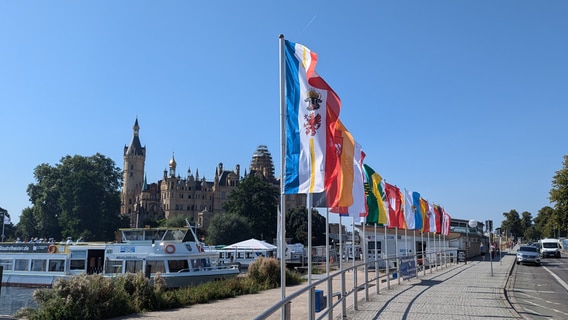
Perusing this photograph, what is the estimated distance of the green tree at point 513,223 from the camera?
138125mm

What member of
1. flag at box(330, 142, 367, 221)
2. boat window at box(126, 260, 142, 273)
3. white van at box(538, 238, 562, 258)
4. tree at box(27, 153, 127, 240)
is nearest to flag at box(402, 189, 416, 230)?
flag at box(330, 142, 367, 221)

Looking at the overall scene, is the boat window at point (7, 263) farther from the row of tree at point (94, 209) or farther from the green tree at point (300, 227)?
the green tree at point (300, 227)

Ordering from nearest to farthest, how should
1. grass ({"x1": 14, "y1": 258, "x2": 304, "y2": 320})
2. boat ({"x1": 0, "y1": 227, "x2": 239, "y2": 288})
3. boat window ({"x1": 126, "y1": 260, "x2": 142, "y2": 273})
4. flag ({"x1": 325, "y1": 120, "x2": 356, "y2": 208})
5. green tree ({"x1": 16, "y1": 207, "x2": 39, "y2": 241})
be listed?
flag ({"x1": 325, "y1": 120, "x2": 356, "y2": 208})
grass ({"x1": 14, "y1": 258, "x2": 304, "y2": 320})
boat ({"x1": 0, "y1": 227, "x2": 239, "y2": 288})
boat window ({"x1": 126, "y1": 260, "x2": 142, "y2": 273})
green tree ({"x1": 16, "y1": 207, "x2": 39, "y2": 241})

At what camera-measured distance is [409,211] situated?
25.3 meters

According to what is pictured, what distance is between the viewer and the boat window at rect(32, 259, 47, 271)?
3328cm

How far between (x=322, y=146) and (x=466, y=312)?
644cm

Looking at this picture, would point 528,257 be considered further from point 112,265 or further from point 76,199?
point 76,199

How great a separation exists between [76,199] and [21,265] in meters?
59.4

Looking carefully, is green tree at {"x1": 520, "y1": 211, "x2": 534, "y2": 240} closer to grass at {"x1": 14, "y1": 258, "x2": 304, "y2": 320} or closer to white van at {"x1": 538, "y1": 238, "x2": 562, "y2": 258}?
white van at {"x1": 538, "y1": 238, "x2": 562, "y2": 258}

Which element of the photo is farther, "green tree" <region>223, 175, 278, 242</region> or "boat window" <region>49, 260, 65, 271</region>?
"green tree" <region>223, 175, 278, 242</region>

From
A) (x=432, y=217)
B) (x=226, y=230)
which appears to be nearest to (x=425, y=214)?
(x=432, y=217)

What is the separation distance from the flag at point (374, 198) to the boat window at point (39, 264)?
24.6 metres

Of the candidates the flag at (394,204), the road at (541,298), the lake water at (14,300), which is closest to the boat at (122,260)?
the lake water at (14,300)

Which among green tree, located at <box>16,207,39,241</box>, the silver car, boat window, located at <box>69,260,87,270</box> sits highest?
green tree, located at <box>16,207,39,241</box>
